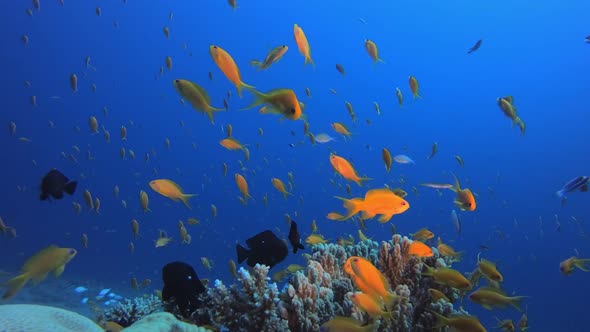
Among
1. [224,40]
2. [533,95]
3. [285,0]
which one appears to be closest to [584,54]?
[533,95]

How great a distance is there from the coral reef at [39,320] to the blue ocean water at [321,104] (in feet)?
180

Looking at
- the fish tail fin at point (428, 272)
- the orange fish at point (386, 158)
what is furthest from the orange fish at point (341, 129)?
the fish tail fin at point (428, 272)

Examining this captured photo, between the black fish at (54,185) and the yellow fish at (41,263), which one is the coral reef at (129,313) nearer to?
the black fish at (54,185)

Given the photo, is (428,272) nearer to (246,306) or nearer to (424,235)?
(424,235)

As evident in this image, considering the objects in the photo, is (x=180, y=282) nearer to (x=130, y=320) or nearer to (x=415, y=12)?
(x=130, y=320)

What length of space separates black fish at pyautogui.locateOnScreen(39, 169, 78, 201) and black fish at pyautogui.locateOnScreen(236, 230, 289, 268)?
2701mm

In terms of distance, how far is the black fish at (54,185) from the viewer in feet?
16.5

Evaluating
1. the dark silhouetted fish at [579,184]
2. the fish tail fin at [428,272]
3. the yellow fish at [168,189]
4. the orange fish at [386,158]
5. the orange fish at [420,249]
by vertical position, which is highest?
the orange fish at [386,158]

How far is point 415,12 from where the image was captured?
238 ft

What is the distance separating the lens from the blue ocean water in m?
62.4

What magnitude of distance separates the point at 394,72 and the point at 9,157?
75355 mm

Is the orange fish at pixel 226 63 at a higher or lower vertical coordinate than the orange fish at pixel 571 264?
higher

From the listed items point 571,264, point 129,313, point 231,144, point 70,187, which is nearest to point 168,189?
point 70,187

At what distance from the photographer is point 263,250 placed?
4.34 m
